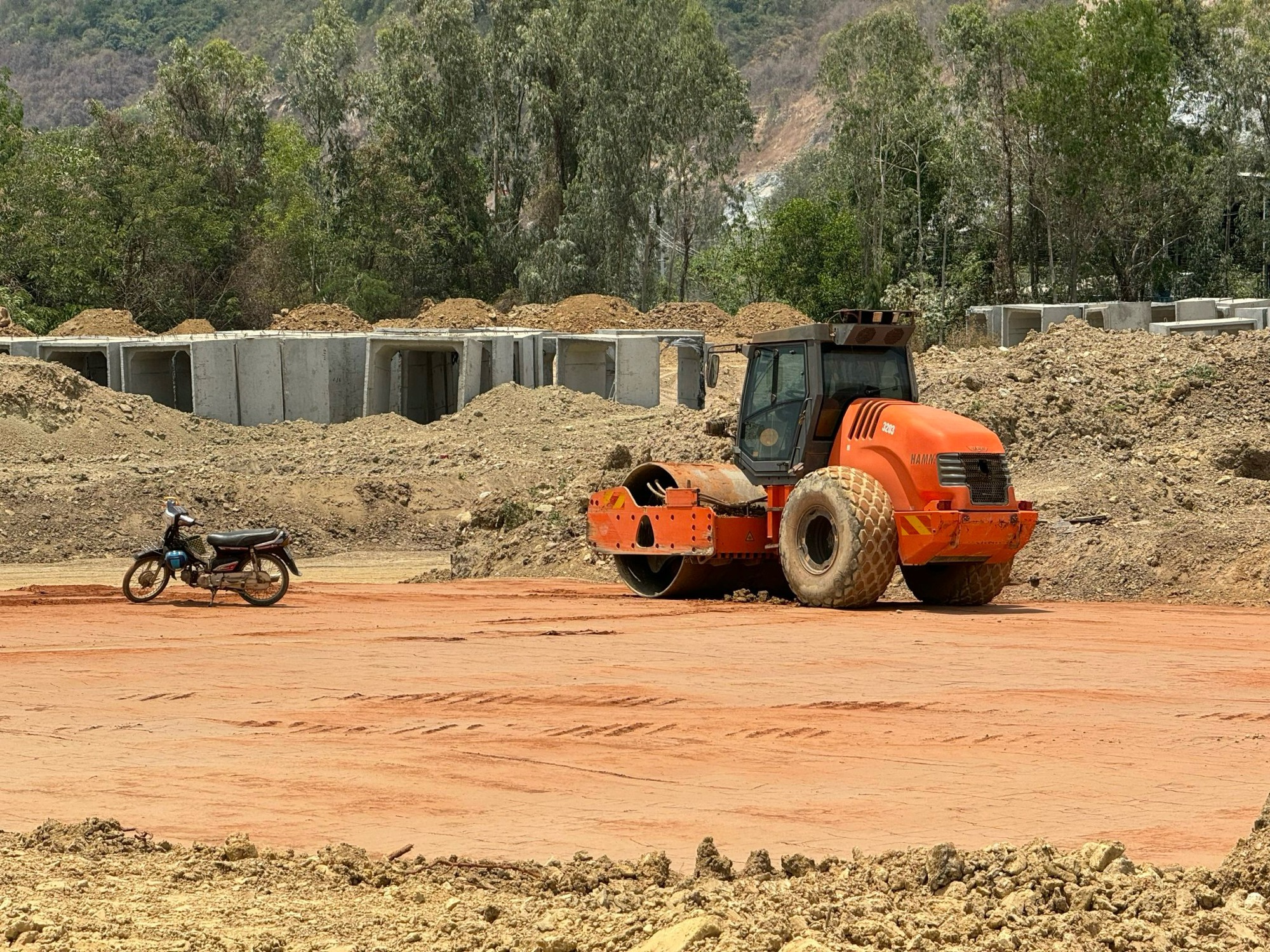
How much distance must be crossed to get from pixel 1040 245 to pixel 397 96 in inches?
948

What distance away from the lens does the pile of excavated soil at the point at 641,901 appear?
5.24 metres

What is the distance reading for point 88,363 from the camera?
42375 mm

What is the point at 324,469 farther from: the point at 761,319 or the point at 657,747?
the point at 761,319

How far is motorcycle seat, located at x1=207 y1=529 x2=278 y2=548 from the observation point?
16.2 metres

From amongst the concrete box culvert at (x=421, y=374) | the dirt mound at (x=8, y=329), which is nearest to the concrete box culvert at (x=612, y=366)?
the concrete box culvert at (x=421, y=374)

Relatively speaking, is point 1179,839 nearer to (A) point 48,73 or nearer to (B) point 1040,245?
(B) point 1040,245

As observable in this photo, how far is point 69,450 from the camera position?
102 ft

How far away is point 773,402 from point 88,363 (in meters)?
30.6

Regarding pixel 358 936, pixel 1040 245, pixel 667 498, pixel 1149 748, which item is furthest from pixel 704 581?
pixel 1040 245

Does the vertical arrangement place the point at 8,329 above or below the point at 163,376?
above

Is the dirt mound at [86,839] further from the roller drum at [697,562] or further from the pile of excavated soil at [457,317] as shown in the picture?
the pile of excavated soil at [457,317]

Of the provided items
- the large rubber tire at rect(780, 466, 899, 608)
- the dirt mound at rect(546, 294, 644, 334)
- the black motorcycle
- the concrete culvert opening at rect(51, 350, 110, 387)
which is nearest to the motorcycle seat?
the black motorcycle

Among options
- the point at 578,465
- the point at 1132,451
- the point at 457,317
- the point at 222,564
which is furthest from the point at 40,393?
the point at 1132,451

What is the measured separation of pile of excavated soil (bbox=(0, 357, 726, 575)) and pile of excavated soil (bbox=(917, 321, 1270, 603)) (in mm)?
4294
